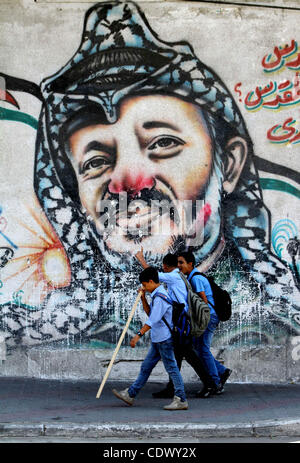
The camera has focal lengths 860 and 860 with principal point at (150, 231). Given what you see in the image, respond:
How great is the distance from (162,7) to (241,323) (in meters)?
4.21

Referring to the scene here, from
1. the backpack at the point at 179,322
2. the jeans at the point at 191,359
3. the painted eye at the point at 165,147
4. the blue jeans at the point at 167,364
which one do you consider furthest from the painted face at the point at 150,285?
the painted eye at the point at 165,147

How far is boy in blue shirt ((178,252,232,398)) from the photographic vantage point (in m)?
9.82

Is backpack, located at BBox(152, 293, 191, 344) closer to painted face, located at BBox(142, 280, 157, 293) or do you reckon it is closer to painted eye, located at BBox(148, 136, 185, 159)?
painted face, located at BBox(142, 280, 157, 293)

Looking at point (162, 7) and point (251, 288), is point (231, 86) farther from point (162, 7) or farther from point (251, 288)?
point (251, 288)

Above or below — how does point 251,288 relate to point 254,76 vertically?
below

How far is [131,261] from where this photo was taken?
11.1 meters

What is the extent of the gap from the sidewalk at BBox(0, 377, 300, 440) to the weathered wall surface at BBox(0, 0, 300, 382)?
98 cm

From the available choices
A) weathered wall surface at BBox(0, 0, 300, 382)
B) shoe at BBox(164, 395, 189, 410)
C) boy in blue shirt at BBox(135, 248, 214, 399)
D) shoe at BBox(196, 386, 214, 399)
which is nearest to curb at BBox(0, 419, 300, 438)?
shoe at BBox(164, 395, 189, 410)

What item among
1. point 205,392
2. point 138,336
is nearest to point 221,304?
point 205,392

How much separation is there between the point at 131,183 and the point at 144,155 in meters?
0.40

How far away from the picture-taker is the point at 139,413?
8750mm

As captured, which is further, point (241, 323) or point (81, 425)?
point (241, 323)

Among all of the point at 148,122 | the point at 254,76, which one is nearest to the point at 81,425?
the point at 148,122

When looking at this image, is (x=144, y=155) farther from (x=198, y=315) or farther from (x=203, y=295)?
(x=198, y=315)
